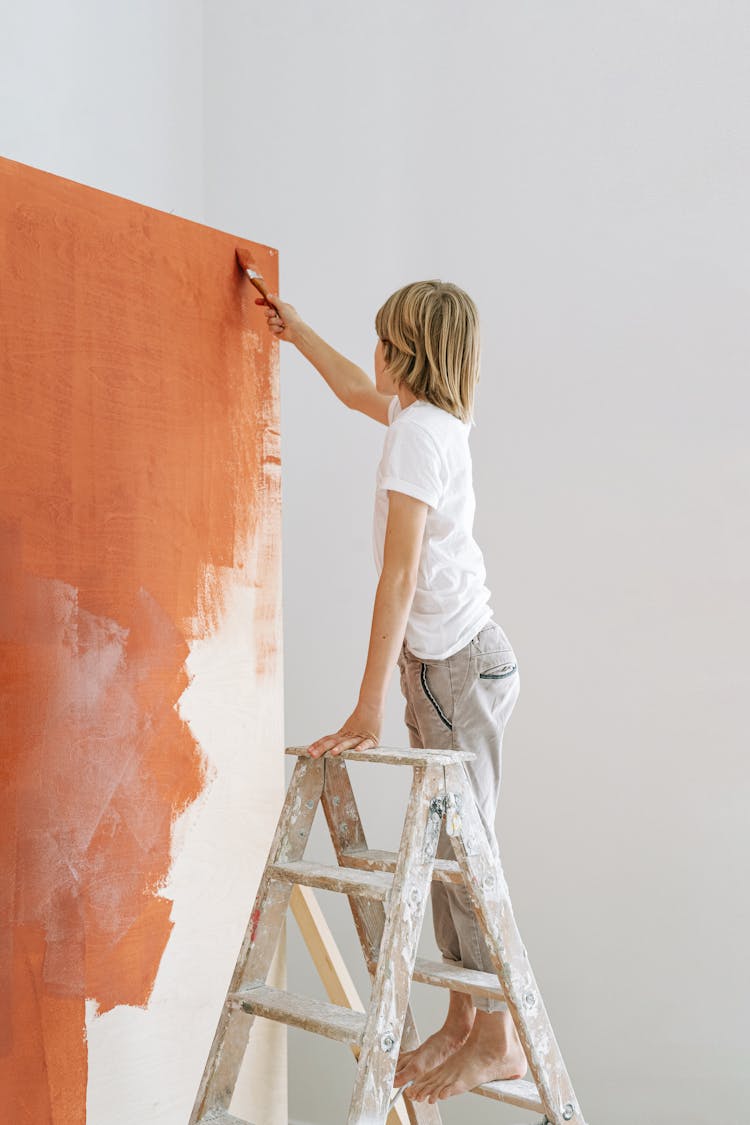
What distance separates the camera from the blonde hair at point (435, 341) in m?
1.85

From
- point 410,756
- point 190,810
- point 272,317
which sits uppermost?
point 272,317

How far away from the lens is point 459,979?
5.58ft

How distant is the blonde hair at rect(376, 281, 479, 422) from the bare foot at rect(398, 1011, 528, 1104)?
102 cm

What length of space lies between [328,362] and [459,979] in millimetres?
1199

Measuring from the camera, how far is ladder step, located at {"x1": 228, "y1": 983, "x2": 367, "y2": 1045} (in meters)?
1.49

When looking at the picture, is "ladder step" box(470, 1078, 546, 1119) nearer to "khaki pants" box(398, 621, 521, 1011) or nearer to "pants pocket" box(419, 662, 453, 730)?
"khaki pants" box(398, 621, 521, 1011)

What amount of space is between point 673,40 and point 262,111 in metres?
1.18

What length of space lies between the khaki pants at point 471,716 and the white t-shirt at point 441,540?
0.03 m

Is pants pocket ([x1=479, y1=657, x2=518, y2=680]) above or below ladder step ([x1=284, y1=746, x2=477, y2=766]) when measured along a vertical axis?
above

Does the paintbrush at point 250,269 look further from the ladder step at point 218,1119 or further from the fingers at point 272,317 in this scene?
the ladder step at point 218,1119

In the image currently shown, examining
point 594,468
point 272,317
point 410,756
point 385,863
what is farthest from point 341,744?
point 594,468

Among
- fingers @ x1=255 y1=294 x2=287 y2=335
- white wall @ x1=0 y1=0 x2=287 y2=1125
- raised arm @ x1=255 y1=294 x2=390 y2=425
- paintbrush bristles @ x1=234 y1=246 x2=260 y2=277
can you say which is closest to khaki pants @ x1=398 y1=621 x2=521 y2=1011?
white wall @ x1=0 y1=0 x2=287 y2=1125

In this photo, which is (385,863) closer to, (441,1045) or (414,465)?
(441,1045)

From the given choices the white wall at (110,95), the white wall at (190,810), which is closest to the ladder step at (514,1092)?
the white wall at (190,810)
